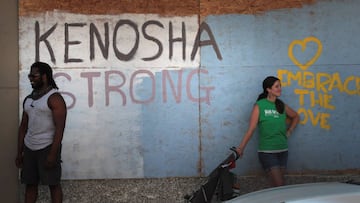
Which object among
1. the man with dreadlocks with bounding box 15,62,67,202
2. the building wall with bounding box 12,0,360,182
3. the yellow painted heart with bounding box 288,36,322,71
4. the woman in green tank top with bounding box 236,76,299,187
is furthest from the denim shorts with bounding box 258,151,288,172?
the man with dreadlocks with bounding box 15,62,67,202

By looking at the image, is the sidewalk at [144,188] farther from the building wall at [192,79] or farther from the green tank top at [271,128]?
the green tank top at [271,128]

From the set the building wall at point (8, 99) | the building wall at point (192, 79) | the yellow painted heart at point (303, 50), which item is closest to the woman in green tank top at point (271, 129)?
the building wall at point (192, 79)

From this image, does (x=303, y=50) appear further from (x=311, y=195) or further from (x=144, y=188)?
(x=311, y=195)

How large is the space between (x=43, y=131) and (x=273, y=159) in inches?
99.9

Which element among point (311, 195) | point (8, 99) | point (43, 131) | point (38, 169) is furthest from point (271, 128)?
point (8, 99)

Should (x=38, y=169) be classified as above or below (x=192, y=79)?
below

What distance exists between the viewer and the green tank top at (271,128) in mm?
5812

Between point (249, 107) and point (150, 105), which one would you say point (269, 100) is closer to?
point (249, 107)

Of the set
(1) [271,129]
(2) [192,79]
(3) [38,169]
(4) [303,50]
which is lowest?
(3) [38,169]

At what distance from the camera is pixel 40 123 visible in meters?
5.37

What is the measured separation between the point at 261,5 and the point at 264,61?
2.36 ft

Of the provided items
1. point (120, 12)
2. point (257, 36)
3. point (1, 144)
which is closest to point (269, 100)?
point (257, 36)

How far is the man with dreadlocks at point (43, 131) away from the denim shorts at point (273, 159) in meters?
2.26

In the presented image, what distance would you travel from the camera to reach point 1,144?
255 inches
